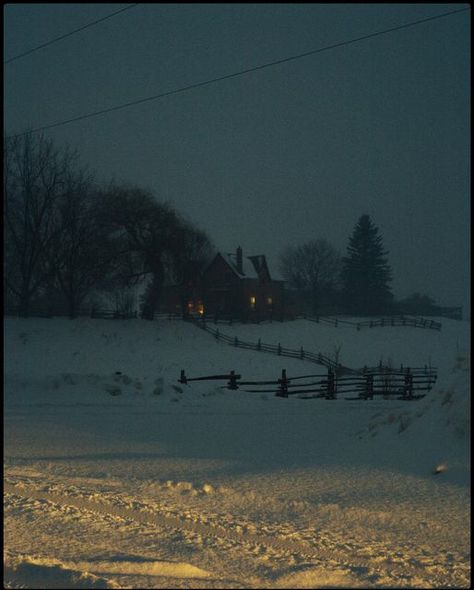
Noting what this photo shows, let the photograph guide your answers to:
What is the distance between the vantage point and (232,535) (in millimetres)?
6410

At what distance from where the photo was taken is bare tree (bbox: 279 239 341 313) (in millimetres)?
101250

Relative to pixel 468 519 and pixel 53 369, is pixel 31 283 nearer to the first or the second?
pixel 53 369

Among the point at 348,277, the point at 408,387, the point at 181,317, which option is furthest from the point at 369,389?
the point at 348,277

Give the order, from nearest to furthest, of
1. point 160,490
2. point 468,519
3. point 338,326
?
point 468,519 < point 160,490 < point 338,326

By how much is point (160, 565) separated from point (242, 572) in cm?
69

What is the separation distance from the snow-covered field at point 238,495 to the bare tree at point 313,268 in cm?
8257

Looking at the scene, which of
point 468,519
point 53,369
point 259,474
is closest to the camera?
point 468,519

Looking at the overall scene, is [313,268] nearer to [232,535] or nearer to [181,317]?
[181,317]

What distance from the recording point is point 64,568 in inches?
208

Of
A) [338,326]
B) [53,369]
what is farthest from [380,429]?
[338,326]

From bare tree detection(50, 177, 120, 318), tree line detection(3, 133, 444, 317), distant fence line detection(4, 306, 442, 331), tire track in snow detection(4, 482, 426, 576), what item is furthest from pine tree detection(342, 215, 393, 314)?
tire track in snow detection(4, 482, 426, 576)

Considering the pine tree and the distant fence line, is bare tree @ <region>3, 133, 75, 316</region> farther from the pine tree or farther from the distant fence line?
the pine tree

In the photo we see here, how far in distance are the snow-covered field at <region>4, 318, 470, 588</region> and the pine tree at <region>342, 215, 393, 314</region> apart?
70.3 m

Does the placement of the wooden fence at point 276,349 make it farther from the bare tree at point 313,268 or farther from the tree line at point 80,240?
the bare tree at point 313,268
